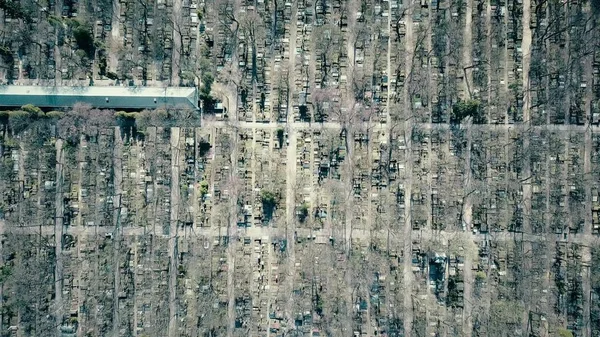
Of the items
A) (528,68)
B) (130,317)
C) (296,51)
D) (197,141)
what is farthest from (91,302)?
→ (528,68)

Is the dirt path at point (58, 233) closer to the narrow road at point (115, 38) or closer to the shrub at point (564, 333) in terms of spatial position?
the narrow road at point (115, 38)

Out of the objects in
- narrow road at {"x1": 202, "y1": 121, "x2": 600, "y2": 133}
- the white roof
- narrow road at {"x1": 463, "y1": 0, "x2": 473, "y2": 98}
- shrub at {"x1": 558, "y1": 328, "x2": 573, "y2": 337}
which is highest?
narrow road at {"x1": 463, "y1": 0, "x2": 473, "y2": 98}

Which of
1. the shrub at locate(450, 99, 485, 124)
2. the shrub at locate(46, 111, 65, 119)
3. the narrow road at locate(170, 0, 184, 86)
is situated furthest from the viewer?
the narrow road at locate(170, 0, 184, 86)

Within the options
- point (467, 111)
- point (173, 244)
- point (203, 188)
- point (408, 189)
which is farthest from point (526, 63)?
point (173, 244)

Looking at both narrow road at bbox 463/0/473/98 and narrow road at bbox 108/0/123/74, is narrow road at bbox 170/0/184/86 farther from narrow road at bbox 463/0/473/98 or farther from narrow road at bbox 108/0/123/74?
narrow road at bbox 463/0/473/98

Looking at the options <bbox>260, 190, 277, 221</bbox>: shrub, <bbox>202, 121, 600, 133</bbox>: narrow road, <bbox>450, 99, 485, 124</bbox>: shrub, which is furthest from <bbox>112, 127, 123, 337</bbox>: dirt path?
<bbox>450, 99, 485, 124</bbox>: shrub

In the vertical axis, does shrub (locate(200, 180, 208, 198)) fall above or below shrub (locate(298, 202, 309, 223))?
above
